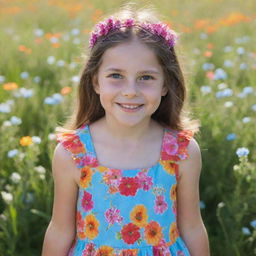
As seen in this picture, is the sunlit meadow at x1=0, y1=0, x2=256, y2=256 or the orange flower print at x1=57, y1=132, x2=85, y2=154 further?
the sunlit meadow at x1=0, y1=0, x2=256, y2=256

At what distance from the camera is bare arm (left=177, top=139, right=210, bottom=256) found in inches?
80.4

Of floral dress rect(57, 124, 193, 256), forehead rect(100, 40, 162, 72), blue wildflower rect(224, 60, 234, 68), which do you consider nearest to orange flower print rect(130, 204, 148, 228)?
floral dress rect(57, 124, 193, 256)

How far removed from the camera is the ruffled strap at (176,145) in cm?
202

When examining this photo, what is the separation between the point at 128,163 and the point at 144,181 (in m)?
0.08

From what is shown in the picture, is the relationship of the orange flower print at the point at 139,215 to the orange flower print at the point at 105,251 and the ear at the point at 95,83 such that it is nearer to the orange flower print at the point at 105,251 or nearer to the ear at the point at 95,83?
the orange flower print at the point at 105,251

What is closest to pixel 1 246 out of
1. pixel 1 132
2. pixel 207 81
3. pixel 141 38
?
pixel 1 132

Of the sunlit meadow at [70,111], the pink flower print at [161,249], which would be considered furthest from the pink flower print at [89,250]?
the sunlit meadow at [70,111]

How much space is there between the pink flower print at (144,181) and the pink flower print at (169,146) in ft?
0.30

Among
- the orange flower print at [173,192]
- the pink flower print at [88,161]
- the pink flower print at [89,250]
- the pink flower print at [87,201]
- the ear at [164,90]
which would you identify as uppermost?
the ear at [164,90]

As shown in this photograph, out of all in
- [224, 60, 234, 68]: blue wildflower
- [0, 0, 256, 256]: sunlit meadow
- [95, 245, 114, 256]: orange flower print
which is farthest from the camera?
[224, 60, 234, 68]: blue wildflower

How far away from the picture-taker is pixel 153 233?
2.00 m

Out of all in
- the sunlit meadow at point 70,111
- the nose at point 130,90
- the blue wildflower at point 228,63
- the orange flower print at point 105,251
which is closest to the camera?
the nose at point 130,90

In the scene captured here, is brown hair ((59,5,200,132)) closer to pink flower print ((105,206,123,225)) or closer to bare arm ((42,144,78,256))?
bare arm ((42,144,78,256))

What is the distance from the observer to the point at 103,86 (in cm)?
195
